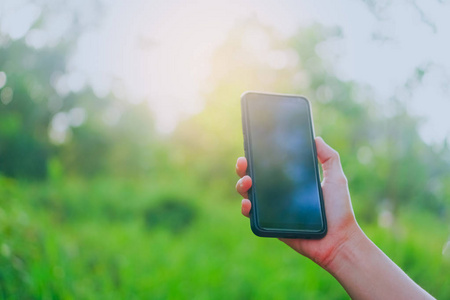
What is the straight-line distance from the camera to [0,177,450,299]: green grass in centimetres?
199

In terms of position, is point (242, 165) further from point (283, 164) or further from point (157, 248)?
point (157, 248)

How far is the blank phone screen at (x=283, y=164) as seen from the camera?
1097 millimetres

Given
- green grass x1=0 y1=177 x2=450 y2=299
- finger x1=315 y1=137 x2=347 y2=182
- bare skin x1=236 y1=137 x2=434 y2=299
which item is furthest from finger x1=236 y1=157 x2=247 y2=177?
green grass x1=0 y1=177 x2=450 y2=299

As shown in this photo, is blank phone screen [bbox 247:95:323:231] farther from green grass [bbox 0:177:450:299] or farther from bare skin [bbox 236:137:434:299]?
green grass [bbox 0:177:450:299]

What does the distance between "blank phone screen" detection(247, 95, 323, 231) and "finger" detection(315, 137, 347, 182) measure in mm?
24

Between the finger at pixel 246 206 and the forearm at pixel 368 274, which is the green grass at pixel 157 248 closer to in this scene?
the finger at pixel 246 206

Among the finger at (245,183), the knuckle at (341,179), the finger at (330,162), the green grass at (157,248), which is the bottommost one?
the green grass at (157,248)

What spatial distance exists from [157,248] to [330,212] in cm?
240

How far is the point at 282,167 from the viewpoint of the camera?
3.81ft

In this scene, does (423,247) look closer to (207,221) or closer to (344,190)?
(207,221)

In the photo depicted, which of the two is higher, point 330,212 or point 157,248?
point 330,212

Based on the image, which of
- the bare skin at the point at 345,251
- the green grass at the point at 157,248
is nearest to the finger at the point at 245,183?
the bare skin at the point at 345,251

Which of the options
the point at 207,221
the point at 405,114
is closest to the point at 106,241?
the point at 207,221

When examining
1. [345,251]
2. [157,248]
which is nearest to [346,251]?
[345,251]
